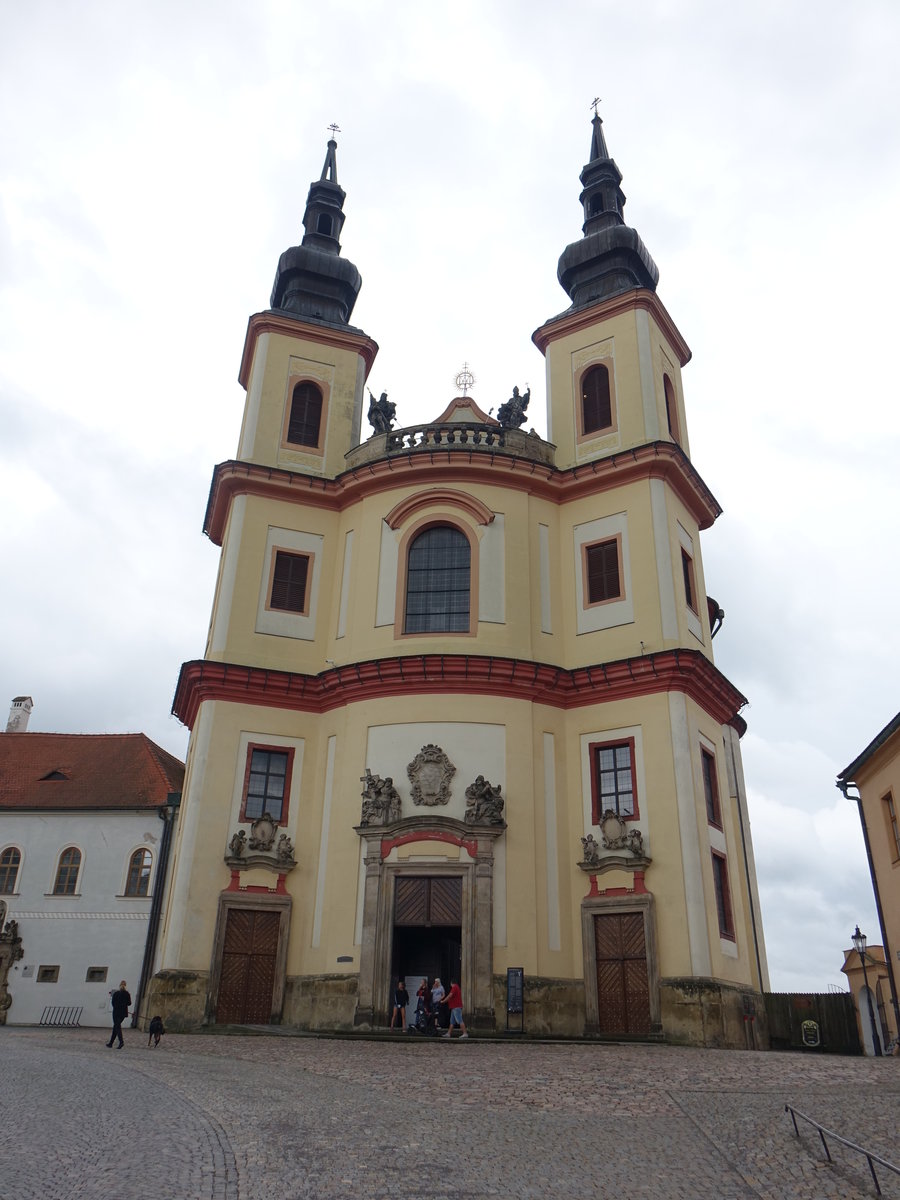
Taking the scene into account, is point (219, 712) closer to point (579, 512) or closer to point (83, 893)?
point (579, 512)

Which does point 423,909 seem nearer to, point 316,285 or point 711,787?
point 711,787

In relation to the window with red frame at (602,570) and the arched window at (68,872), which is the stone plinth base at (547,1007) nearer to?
the window with red frame at (602,570)

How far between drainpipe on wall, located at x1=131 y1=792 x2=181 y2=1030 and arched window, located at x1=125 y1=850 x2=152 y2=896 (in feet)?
1.40

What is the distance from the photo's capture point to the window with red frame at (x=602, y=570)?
81.6ft

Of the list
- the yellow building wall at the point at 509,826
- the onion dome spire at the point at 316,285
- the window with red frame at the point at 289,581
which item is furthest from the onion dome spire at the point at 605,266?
the yellow building wall at the point at 509,826

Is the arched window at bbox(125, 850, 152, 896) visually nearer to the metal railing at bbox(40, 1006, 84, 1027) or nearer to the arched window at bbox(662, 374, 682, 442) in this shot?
the metal railing at bbox(40, 1006, 84, 1027)

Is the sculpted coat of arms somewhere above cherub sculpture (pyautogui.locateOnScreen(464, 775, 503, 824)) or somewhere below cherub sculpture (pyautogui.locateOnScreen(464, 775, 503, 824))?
above

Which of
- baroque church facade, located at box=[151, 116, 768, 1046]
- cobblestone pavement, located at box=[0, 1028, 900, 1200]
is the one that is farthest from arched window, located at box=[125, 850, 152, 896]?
cobblestone pavement, located at box=[0, 1028, 900, 1200]

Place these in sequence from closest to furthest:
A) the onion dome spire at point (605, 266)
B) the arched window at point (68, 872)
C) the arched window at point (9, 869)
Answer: the onion dome spire at point (605, 266), the arched window at point (68, 872), the arched window at point (9, 869)

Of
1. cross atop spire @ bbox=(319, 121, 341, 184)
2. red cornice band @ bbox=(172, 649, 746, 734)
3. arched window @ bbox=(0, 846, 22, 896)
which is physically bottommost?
arched window @ bbox=(0, 846, 22, 896)

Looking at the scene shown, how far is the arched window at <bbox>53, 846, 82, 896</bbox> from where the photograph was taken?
33750mm

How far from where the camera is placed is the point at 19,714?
44.8 m

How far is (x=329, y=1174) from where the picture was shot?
7.50 m

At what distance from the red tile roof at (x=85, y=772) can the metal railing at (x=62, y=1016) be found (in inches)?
247
